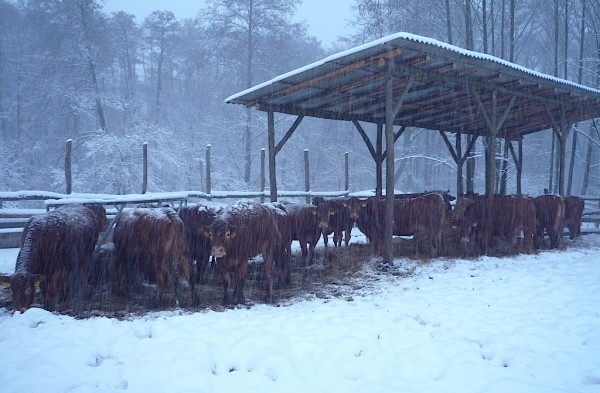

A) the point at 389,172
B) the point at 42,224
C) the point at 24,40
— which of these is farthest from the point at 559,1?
the point at 24,40

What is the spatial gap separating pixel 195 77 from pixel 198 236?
86.8 feet

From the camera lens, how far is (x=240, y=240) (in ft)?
20.0

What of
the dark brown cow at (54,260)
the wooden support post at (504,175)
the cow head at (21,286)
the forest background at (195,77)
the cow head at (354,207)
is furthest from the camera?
the forest background at (195,77)

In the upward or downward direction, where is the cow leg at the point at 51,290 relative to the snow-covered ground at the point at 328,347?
upward

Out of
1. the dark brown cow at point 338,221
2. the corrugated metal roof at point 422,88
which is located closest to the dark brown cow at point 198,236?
the corrugated metal roof at point 422,88

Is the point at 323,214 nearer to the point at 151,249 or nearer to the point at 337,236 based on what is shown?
the point at 337,236

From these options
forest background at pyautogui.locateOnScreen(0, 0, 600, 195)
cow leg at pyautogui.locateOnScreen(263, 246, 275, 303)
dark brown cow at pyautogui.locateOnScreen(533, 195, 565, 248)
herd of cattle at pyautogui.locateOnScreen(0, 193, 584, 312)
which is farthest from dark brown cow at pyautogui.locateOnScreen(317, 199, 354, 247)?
forest background at pyautogui.locateOnScreen(0, 0, 600, 195)

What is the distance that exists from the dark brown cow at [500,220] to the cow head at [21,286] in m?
8.89

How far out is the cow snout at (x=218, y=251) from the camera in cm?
573

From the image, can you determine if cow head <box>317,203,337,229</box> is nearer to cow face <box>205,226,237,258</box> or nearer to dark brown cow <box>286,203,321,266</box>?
dark brown cow <box>286,203,321,266</box>

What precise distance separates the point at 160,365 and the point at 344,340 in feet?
6.30

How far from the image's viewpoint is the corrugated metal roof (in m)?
7.96

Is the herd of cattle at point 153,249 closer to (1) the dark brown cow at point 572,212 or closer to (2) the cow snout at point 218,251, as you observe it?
(2) the cow snout at point 218,251

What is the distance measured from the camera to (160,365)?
3.76 m
